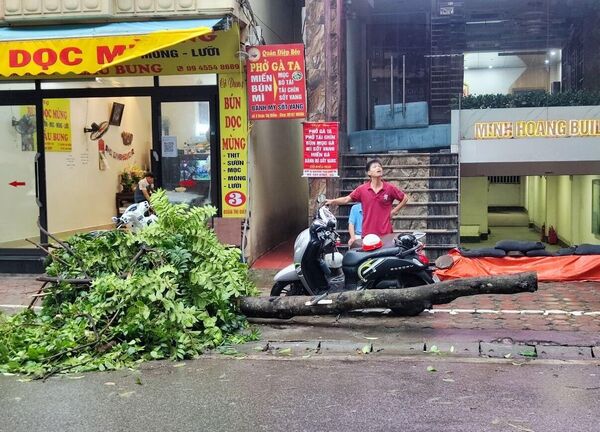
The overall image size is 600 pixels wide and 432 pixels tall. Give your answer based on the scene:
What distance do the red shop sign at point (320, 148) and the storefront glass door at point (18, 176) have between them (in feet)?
15.4

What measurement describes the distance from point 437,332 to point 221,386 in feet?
8.40

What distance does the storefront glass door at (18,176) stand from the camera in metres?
11.4

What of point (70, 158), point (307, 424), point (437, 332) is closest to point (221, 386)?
point (307, 424)

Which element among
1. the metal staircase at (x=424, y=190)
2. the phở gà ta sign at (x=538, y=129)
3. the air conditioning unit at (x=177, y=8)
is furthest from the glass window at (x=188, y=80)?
the phở gà ta sign at (x=538, y=129)

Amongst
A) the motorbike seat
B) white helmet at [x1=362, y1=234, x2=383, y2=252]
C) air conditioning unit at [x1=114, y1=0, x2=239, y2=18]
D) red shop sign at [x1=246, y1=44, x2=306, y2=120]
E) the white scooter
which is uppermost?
air conditioning unit at [x1=114, y1=0, x2=239, y2=18]

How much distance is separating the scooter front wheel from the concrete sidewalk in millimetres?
318

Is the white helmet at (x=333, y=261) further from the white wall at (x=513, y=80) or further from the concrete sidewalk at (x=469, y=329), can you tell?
the white wall at (x=513, y=80)

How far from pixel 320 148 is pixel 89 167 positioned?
4.83 meters

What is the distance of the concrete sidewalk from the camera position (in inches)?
253

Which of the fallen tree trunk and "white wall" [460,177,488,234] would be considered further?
A: "white wall" [460,177,488,234]

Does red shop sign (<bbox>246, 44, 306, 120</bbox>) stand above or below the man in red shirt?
above

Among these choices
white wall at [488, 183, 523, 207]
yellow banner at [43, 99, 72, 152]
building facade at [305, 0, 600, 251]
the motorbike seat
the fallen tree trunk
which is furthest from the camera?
white wall at [488, 183, 523, 207]

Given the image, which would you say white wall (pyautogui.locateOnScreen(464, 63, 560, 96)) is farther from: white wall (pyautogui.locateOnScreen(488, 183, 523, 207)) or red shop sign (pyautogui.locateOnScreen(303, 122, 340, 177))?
white wall (pyautogui.locateOnScreen(488, 183, 523, 207))

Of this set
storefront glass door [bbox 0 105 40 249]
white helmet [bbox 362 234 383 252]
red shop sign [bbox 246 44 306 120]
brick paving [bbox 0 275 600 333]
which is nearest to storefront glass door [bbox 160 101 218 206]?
red shop sign [bbox 246 44 306 120]
